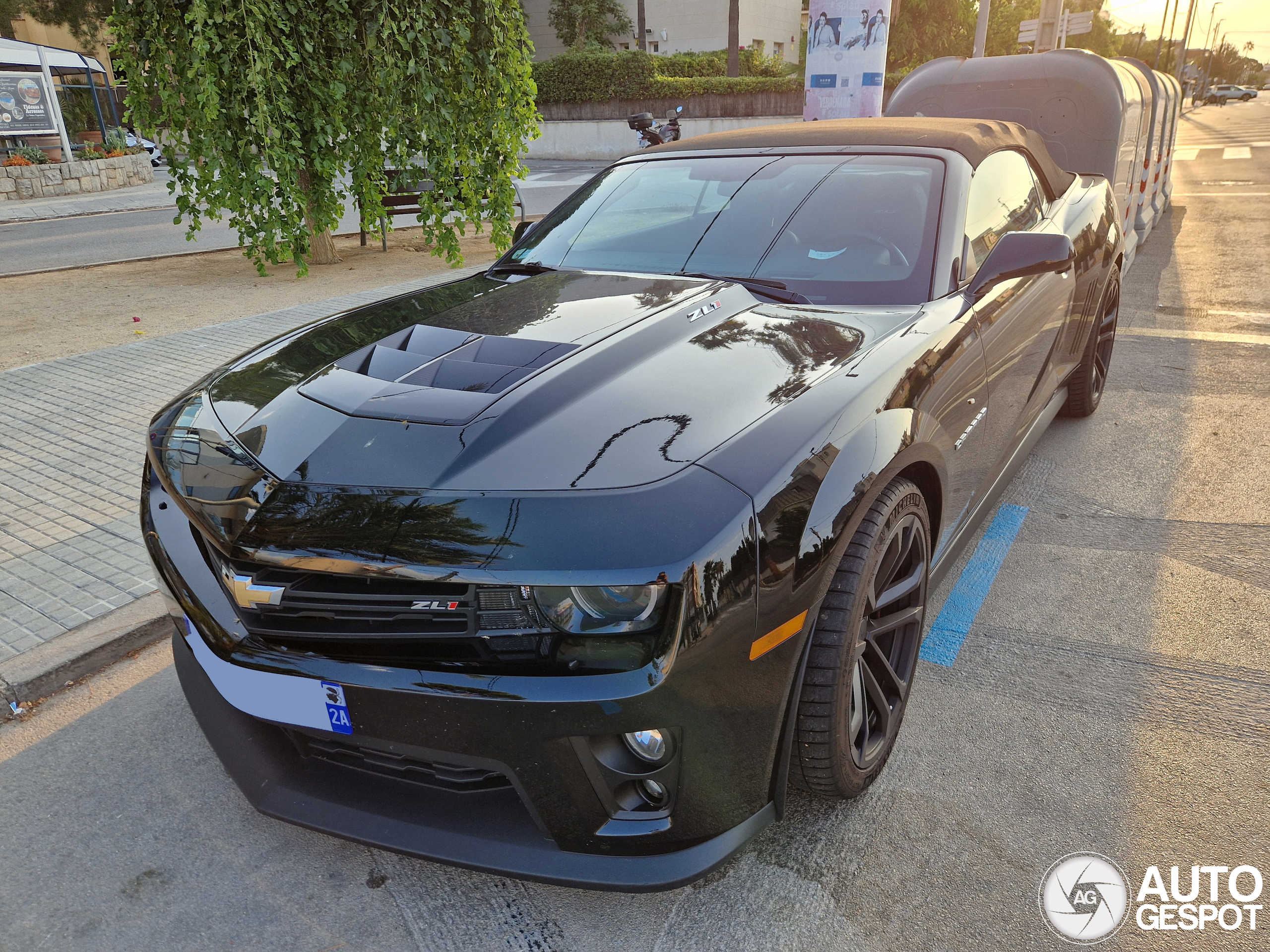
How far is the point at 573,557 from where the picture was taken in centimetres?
155

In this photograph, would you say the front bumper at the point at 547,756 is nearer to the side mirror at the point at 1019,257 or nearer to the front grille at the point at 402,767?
the front grille at the point at 402,767

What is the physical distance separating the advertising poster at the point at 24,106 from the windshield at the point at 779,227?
2098cm

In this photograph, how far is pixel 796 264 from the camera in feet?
9.34

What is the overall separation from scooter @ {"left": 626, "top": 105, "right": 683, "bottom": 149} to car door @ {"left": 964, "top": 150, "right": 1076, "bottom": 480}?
916cm

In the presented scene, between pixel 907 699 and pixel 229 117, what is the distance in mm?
8340

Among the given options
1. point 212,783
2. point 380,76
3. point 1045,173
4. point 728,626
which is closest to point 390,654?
point 728,626

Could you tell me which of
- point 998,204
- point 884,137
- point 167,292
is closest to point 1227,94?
point 167,292

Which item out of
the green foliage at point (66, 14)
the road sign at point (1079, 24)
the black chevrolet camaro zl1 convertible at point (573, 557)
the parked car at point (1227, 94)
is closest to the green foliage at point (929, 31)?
the road sign at point (1079, 24)

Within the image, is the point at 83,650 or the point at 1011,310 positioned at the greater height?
the point at 1011,310

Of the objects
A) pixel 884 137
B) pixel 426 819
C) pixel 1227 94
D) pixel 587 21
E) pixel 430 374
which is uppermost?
pixel 587 21

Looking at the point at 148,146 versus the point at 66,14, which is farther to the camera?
the point at 66,14

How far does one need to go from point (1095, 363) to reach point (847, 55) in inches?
218

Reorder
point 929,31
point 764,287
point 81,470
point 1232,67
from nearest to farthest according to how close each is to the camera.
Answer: point 764,287, point 81,470, point 929,31, point 1232,67

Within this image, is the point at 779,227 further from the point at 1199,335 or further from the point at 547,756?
the point at 1199,335
